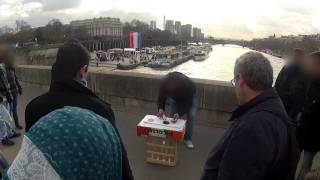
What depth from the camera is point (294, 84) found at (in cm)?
502

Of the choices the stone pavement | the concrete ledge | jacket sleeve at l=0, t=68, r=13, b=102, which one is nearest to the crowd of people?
the stone pavement

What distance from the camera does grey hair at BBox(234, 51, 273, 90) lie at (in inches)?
99.0

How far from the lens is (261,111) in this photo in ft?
7.89

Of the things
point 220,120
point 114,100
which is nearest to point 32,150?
point 220,120

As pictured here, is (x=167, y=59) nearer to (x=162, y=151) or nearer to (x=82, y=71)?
(x=162, y=151)

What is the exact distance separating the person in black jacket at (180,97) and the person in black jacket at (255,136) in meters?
3.28

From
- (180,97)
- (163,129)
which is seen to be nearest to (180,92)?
(180,97)

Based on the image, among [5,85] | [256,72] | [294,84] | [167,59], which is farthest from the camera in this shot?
[167,59]

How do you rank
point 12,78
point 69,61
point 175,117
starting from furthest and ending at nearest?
1. point 12,78
2. point 175,117
3. point 69,61

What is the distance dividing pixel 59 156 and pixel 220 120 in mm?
6556

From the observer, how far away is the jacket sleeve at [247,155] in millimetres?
2305

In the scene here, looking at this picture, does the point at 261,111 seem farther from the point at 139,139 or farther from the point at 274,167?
the point at 139,139

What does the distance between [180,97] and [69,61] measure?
3.48 meters

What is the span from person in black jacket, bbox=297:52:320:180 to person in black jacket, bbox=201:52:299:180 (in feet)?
5.96
